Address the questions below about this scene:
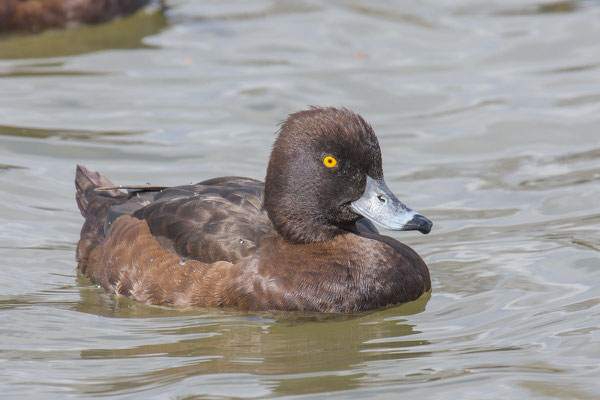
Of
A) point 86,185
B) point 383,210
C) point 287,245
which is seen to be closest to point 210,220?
point 287,245

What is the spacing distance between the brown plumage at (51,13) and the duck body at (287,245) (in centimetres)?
613

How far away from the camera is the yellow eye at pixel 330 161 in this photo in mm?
6344

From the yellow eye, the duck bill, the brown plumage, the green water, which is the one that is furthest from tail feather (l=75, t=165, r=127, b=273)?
the brown plumage

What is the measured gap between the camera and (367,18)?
1318 cm

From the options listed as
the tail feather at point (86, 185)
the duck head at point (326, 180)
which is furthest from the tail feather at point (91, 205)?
the duck head at point (326, 180)

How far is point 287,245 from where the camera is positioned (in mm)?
6555

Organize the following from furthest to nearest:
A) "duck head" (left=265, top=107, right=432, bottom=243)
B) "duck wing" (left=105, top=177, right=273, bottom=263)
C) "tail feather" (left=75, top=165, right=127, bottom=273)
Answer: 1. "tail feather" (left=75, top=165, right=127, bottom=273)
2. "duck wing" (left=105, top=177, right=273, bottom=263)
3. "duck head" (left=265, top=107, right=432, bottom=243)

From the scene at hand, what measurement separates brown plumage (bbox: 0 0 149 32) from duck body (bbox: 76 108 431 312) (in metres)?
6.13

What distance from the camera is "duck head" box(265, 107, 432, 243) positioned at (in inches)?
248

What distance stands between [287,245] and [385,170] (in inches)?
111

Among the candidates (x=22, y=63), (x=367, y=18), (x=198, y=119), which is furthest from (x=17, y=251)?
(x=367, y=18)

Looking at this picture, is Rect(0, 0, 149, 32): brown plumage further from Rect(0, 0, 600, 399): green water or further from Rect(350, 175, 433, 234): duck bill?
Rect(350, 175, 433, 234): duck bill

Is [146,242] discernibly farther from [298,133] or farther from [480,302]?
[480,302]

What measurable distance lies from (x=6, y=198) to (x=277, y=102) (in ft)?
10.3
